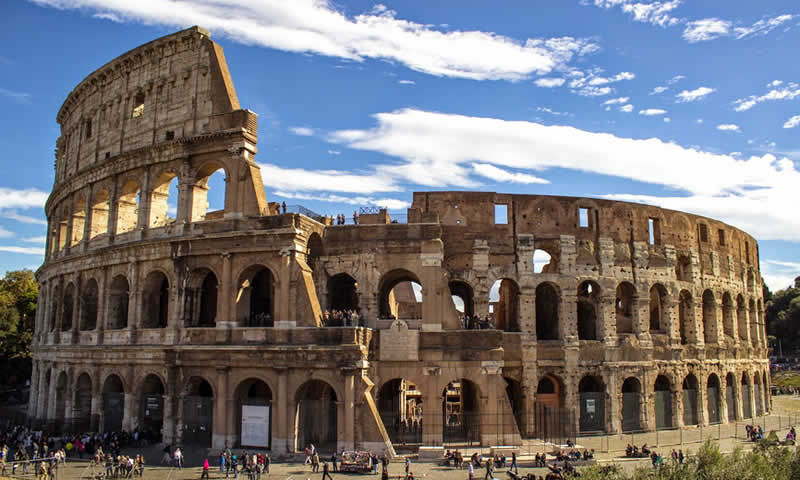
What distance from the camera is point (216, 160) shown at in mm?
29359

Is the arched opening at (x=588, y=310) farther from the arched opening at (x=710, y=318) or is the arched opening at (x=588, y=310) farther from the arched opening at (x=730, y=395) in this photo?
the arched opening at (x=730, y=395)

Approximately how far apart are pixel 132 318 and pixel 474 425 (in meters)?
16.7

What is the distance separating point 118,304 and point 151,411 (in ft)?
20.3

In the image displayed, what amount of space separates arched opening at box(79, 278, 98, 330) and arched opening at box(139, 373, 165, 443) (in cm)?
627

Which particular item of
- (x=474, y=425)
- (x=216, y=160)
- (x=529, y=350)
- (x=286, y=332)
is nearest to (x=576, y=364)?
(x=529, y=350)

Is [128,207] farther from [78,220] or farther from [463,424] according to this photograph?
[463,424]

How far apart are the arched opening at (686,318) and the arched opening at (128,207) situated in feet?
101

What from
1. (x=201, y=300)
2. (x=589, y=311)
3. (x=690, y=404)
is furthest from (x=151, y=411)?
(x=690, y=404)

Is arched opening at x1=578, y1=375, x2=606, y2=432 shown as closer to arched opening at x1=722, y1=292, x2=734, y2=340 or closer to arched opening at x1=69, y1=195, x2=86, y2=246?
arched opening at x1=722, y1=292, x2=734, y2=340

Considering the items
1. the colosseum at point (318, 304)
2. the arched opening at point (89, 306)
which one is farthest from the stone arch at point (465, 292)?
the arched opening at point (89, 306)

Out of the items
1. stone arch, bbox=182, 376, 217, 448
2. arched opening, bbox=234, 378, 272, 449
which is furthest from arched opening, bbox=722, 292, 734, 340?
stone arch, bbox=182, 376, 217, 448

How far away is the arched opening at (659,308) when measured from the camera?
1375 inches

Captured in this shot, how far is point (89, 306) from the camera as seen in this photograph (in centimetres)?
3356

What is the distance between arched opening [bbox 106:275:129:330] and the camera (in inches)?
1240
